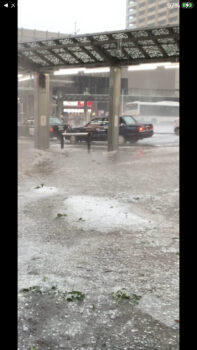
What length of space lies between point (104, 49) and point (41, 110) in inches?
225

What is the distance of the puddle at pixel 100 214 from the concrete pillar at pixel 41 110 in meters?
11.5

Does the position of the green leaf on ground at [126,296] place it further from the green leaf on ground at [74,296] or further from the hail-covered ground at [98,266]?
the green leaf on ground at [74,296]

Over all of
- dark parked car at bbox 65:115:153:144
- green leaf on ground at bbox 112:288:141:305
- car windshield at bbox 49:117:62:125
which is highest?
car windshield at bbox 49:117:62:125

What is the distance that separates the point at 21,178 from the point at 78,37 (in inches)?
255

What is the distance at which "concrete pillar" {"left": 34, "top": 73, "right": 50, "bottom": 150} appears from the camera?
19000mm

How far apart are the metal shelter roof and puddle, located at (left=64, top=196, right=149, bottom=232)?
24.2 feet

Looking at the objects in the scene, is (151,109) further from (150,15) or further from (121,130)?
(150,15)

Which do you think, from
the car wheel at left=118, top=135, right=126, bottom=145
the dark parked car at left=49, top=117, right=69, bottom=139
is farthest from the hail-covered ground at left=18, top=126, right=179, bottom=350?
the dark parked car at left=49, top=117, right=69, bottom=139

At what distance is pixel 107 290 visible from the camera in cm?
412

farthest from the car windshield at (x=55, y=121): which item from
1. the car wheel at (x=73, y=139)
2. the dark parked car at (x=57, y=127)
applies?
the car wheel at (x=73, y=139)
